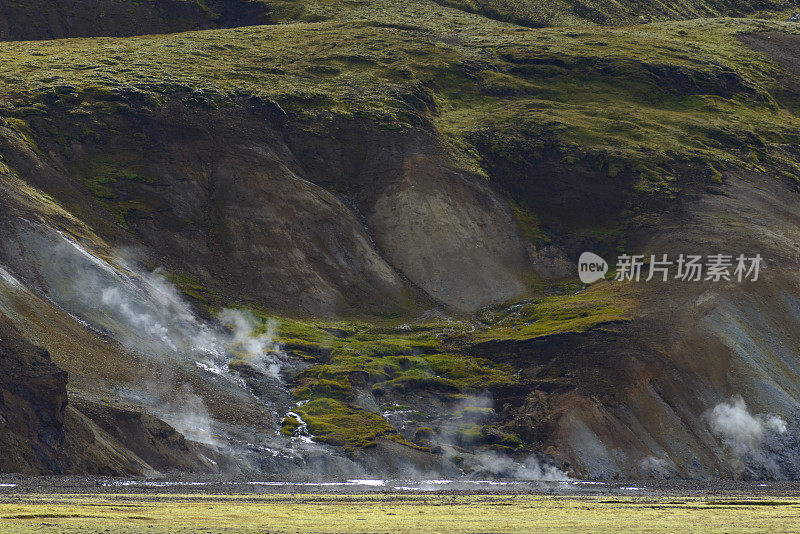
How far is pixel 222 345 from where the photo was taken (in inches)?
3521

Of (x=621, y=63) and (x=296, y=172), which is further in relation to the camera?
(x=621, y=63)

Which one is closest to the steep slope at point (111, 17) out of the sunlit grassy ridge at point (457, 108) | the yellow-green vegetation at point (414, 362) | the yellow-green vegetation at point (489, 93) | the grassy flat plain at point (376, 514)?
the yellow-green vegetation at point (489, 93)

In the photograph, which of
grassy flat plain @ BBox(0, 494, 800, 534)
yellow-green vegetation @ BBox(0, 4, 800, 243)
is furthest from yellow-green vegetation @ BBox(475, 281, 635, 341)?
grassy flat plain @ BBox(0, 494, 800, 534)

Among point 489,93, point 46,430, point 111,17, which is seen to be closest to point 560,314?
point 46,430

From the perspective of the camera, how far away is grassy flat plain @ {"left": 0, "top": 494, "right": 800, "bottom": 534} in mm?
35906

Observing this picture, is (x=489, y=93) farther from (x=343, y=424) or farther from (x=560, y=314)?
(x=343, y=424)

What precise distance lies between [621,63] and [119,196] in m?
96.9

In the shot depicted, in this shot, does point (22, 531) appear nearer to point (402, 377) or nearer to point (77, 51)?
point (402, 377)

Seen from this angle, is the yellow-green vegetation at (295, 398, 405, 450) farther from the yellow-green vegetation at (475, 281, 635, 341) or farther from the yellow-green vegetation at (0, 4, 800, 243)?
the yellow-green vegetation at (0, 4, 800, 243)

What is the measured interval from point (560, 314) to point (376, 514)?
6383 centimetres

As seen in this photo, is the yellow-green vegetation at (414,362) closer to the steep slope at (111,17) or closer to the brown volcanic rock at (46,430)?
the brown volcanic rock at (46,430)

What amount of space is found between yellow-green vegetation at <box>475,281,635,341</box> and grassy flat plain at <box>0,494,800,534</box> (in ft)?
142

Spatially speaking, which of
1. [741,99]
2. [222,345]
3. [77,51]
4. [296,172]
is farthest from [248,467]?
[741,99]

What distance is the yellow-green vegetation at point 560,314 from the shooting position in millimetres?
97550
